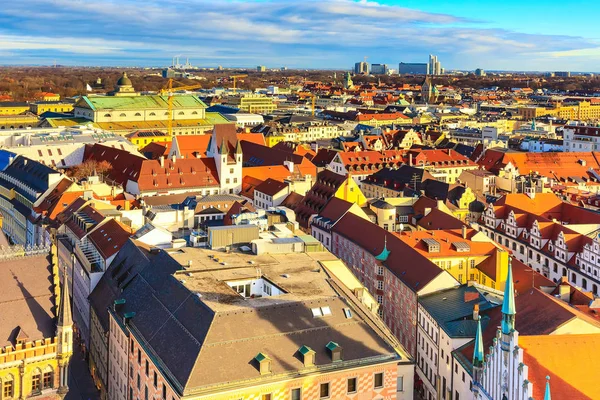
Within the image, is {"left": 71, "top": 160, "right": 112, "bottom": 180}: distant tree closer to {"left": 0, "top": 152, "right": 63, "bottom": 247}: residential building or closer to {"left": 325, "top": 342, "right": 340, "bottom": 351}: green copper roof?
{"left": 0, "top": 152, "right": 63, "bottom": 247}: residential building

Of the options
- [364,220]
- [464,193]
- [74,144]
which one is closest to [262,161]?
[74,144]

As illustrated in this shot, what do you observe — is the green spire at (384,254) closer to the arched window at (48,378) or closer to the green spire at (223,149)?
the arched window at (48,378)

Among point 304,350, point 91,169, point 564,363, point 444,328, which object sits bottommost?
point 444,328

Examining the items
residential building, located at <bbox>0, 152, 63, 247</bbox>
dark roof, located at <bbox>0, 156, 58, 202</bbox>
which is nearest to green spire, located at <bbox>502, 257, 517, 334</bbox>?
residential building, located at <bbox>0, 152, 63, 247</bbox>

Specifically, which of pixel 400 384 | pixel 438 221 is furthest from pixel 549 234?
pixel 400 384

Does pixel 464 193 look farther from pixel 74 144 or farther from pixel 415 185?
pixel 74 144

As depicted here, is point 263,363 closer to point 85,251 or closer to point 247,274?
point 247,274
